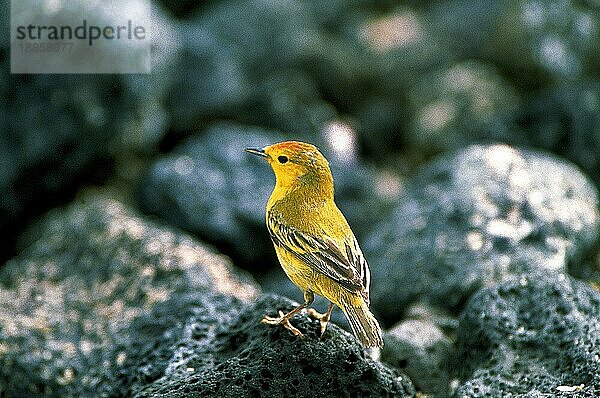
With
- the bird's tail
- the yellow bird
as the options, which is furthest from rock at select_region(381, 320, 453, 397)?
the bird's tail

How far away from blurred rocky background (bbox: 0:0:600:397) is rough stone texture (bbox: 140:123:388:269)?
26mm

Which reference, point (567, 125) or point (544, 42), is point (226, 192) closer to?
point (567, 125)

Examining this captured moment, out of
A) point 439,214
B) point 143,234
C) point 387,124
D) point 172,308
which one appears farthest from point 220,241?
point 387,124

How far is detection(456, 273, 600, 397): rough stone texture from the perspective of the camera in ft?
19.1

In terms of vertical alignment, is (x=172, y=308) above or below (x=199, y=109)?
below

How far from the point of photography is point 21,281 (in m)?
8.45

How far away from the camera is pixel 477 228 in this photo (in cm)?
869

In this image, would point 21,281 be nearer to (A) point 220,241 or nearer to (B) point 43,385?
(B) point 43,385

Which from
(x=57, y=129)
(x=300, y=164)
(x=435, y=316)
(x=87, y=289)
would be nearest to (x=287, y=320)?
Result: (x=300, y=164)

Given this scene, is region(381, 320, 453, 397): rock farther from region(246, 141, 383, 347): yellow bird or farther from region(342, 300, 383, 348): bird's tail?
region(342, 300, 383, 348): bird's tail

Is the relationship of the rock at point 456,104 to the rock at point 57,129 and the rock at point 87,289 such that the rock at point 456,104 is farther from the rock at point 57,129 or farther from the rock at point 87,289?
the rock at point 87,289

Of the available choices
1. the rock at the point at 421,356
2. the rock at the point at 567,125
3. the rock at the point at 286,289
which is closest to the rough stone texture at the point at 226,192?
the rock at the point at 286,289

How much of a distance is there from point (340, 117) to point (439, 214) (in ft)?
16.4

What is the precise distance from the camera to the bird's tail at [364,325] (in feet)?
17.7
